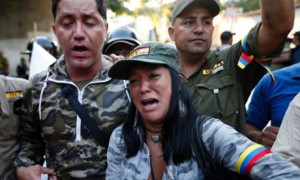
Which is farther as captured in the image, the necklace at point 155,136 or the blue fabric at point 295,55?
the blue fabric at point 295,55

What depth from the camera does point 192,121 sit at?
1749mm

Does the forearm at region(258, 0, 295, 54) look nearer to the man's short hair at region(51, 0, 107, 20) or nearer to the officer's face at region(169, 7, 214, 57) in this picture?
the officer's face at region(169, 7, 214, 57)

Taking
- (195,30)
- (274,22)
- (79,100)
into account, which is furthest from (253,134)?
(79,100)

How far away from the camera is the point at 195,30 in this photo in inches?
101

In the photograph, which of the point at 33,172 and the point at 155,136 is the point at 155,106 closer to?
the point at 155,136

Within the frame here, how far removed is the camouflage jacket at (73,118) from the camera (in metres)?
2.14

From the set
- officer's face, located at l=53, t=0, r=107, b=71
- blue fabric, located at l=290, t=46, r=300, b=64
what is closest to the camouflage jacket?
officer's face, located at l=53, t=0, r=107, b=71

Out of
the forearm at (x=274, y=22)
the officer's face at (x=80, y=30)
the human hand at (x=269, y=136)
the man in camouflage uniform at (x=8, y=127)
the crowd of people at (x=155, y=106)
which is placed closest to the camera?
the crowd of people at (x=155, y=106)

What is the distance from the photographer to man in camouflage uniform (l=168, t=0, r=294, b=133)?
73.9 inches

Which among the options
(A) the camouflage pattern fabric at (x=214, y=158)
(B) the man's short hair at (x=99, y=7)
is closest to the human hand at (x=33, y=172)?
(A) the camouflage pattern fabric at (x=214, y=158)

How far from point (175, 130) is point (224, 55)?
2.91 ft

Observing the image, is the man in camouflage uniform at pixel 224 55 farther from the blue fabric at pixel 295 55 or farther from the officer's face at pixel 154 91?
the blue fabric at pixel 295 55

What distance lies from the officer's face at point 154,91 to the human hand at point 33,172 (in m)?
0.82

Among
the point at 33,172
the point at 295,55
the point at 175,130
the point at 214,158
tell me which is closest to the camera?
the point at 214,158
